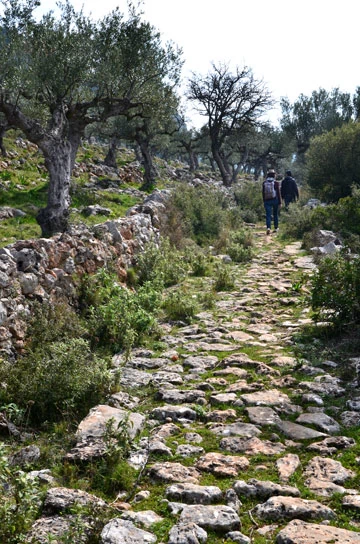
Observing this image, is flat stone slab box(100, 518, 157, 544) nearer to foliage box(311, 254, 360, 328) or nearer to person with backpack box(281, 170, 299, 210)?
foliage box(311, 254, 360, 328)

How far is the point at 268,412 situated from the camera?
4672mm

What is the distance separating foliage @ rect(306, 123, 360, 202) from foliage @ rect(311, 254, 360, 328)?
14693 mm

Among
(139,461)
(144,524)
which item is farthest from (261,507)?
(139,461)

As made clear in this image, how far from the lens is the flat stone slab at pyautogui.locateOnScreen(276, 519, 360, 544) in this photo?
2783 mm

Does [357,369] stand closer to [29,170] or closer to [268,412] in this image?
[268,412]

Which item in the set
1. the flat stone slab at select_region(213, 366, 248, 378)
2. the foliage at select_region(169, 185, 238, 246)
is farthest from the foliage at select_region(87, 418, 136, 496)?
the foliage at select_region(169, 185, 238, 246)

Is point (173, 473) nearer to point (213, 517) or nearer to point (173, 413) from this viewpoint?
point (213, 517)

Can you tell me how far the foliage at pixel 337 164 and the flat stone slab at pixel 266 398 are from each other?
17.6m

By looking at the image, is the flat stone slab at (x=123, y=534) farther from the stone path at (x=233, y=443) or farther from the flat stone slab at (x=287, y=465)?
the flat stone slab at (x=287, y=465)

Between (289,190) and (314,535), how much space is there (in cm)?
2015

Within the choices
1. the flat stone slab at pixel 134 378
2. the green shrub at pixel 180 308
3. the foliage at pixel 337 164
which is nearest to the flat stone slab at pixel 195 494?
the flat stone slab at pixel 134 378

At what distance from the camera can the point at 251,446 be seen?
4.07 metres

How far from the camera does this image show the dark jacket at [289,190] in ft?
70.4

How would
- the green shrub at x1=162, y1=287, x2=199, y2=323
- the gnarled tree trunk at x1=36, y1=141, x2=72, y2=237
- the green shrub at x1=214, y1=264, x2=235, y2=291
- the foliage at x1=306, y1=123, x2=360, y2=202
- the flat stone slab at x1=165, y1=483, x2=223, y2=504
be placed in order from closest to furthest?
the flat stone slab at x1=165, y1=483, x2=223, y2=504 → the green shrub at x1=162, y1=287, x2=199, y2=323 → the green shrub at x1=214, y1=264, x2=235, y2=291 → the gnarled tree trunk at x1=36, y1=141, x2=72, y2=237 → the foliage at x1=306, y1=123, x2=360, y2=202
